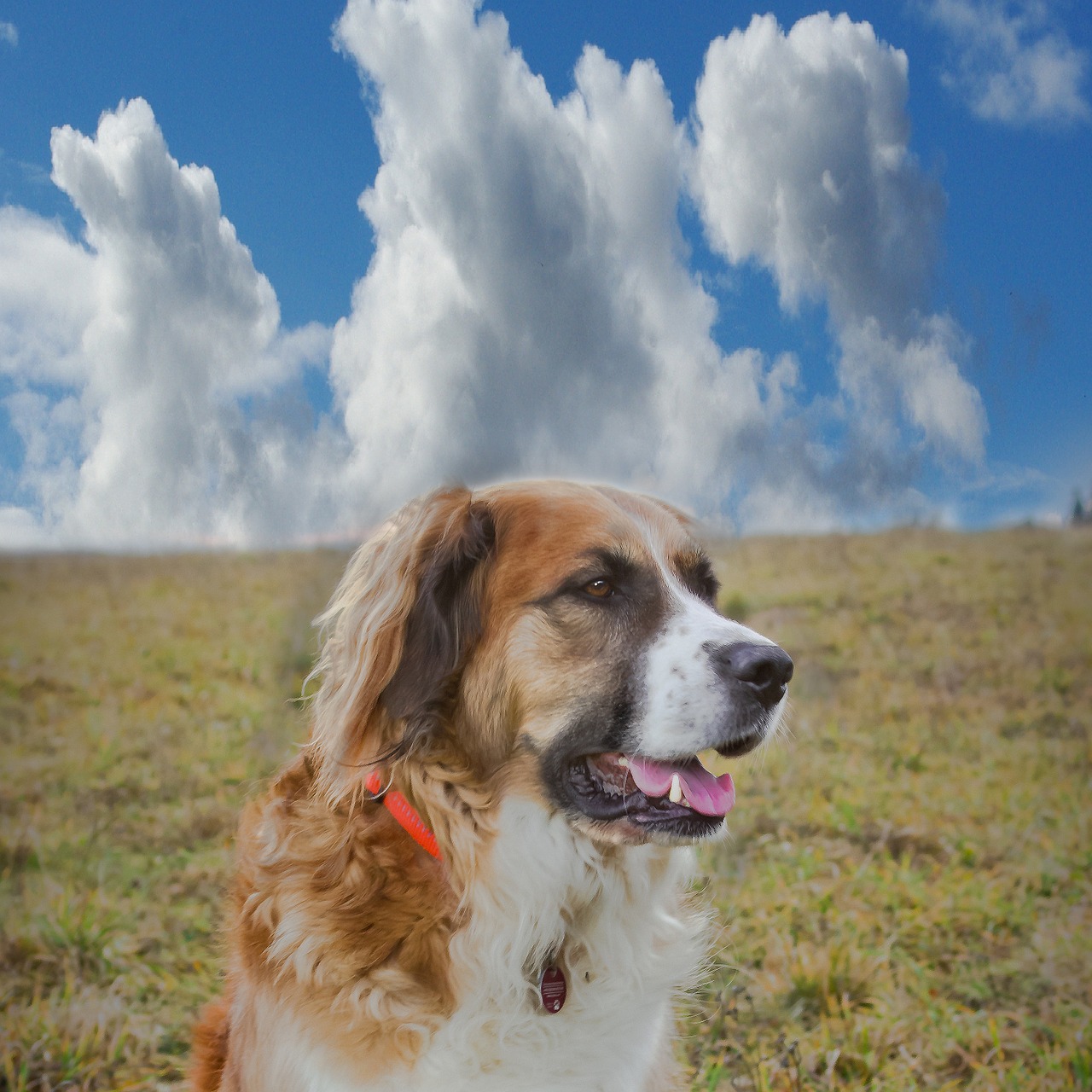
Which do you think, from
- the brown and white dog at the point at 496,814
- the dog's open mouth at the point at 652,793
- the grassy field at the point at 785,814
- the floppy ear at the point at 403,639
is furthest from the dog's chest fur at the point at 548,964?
the grassy field at the point at 785,814

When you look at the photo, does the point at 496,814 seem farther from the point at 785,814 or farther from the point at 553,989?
the point at 785,814

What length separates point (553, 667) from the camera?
2939mm

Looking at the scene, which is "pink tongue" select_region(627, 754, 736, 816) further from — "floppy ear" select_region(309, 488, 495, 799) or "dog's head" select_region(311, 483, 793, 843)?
"floppy ear" select_region(309, 488, 495, 799)

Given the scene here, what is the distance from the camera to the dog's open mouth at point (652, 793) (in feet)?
9.28

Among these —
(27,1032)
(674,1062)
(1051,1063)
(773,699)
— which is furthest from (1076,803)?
(27,1032)

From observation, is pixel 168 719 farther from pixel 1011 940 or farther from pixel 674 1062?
pixel 1011 940

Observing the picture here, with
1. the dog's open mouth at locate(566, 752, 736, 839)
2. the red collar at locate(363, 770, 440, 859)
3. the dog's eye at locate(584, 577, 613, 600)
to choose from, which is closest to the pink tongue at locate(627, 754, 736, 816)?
the dog's open mouth at locate(566, 752, 736, 839)

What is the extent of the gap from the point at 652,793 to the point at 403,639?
875 millimetres

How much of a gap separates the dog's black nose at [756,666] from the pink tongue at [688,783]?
1.00 ft

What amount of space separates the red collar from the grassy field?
29.7 inches

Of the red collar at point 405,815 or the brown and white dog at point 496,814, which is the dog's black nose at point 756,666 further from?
the red collar at point 405,815

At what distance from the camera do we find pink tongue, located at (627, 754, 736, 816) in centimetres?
284

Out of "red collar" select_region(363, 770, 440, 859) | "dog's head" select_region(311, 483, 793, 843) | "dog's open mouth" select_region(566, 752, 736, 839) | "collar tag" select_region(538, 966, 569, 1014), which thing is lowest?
"collar tag" select_region(538, 966, 569, 1014)

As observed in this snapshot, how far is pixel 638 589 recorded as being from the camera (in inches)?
119
